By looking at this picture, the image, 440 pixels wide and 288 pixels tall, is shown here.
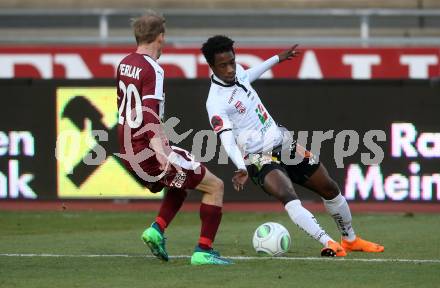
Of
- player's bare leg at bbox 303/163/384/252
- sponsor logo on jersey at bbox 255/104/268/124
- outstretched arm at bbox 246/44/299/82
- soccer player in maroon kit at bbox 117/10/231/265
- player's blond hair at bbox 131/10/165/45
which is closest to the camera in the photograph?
soccer player in maroon kit at bbox 117/10/231/265

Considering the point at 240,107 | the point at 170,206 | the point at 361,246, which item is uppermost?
the point at 240,107

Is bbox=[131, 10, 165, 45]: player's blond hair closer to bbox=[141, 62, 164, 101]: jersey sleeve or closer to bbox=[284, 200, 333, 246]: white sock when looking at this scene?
bbox=[141, 62, 164, 101]: jersey sleeve

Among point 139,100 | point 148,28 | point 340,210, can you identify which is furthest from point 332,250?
point 148,28

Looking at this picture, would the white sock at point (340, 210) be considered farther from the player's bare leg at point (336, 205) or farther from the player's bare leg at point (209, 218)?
the player's bare leg at point (209, 218)

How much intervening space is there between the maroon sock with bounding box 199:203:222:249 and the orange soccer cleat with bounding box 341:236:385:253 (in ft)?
5.72

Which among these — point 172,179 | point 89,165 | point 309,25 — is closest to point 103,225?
point 89,165

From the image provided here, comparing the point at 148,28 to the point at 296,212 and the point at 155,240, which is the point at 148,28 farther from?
the point at 296,212

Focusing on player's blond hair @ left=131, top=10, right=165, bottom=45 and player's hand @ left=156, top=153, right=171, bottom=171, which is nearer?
player's hand @ left=156, top=153, right=171, bottom=171

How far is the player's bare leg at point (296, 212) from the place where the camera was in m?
Result: 9.99

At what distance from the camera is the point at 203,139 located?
1545cm

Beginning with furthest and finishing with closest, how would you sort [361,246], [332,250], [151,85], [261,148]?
[361,246] < [261,148] < [332,250] < [151,85]

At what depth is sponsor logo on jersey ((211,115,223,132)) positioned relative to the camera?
388 inches

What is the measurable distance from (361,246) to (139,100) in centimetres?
273

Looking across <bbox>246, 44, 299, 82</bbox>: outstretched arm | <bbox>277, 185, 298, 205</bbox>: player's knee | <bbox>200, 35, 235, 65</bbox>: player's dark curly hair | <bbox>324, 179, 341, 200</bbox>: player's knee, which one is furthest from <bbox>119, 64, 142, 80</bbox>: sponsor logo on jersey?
<bbox>324, 179, 341, 200</bbox>: player's knee
